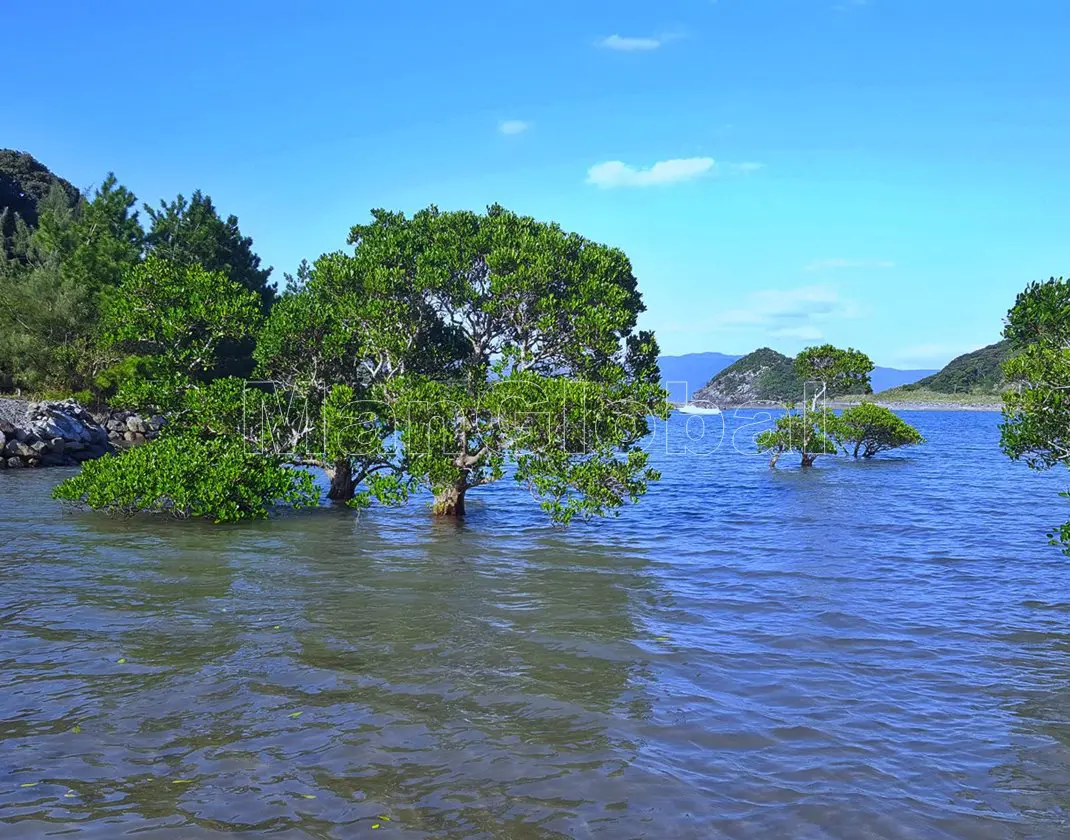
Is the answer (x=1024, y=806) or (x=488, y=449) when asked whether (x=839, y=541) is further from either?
(x=1024, y=806)

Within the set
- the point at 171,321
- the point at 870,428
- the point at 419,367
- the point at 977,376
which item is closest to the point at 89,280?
the point at 171,321

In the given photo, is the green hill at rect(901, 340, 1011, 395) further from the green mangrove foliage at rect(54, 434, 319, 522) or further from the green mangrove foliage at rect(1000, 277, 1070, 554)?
the green mangrove foliage at rect(54, 434, 319, 522)

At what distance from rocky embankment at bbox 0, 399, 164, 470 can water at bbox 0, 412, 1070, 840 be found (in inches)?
652

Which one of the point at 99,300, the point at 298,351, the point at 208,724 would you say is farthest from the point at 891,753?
the point at 99,300

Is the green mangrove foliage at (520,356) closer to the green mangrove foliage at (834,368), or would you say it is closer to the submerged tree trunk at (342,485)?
the submerged tree trunk at (342,485)

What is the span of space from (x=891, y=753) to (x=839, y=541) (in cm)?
1619

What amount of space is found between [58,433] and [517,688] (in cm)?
3442

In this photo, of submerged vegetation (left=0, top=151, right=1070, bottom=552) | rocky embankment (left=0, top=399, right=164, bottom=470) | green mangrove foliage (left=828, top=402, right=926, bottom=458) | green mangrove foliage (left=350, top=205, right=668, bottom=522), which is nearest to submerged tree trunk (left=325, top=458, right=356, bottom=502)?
submerged vegetation (left=0, top=151, right=1070, bottom=552)

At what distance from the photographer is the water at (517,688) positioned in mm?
8000

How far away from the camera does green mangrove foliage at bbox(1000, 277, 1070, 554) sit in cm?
1581

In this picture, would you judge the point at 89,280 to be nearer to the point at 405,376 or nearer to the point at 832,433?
the point at 405,376

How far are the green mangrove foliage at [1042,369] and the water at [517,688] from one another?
11.3 feet

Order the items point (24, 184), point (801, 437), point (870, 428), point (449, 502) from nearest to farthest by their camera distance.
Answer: point (449, 502) → point (801, 437) → point (870, 428) → point (24, 184)

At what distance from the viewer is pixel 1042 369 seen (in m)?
16.1
